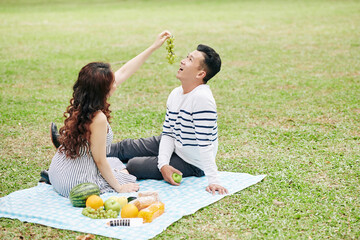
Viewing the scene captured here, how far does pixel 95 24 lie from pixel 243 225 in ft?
60.7

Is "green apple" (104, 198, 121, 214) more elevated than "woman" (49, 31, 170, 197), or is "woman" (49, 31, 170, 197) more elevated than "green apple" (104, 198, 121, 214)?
"woman" (49, 31, 170, 197)

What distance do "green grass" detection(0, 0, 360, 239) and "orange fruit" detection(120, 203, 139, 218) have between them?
1.28 ft

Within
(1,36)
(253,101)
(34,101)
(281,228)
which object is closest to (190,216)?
(281,228)

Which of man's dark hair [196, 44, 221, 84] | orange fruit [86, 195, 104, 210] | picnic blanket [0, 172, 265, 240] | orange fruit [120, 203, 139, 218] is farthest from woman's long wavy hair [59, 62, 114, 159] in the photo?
man's dark hair [196, 44, 221, 84]

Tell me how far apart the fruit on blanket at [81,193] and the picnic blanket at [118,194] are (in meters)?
0.07

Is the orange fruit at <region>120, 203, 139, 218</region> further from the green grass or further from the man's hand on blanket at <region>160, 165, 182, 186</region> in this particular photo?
the man's hand on blanket at <region>160, 165, 182, 186</region>

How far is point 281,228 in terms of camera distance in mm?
4398

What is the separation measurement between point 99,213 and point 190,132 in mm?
1361

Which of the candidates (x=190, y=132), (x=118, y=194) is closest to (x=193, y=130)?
(x=190, y=132)

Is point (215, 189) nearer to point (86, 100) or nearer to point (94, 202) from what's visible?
point (94, 202)

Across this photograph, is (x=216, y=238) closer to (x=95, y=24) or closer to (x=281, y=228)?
(x=281, y=228)

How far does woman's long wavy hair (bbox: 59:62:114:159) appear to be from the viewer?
4.80 metres

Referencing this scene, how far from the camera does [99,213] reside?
460 cm

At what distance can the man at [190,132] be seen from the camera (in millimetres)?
5156
